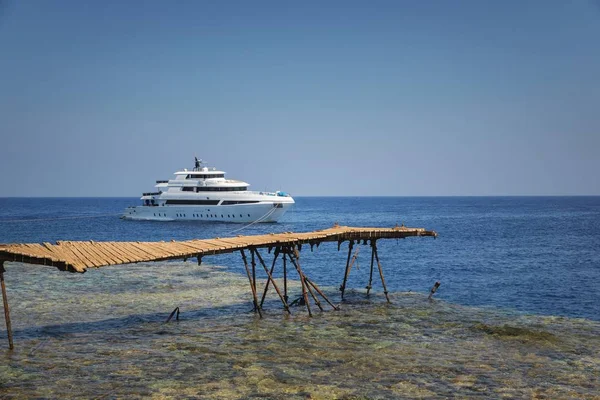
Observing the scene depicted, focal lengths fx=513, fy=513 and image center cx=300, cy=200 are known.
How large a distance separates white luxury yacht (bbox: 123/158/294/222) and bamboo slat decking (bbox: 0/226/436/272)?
56538 mm

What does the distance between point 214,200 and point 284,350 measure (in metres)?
67.3

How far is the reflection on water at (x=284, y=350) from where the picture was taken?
47.4 ft

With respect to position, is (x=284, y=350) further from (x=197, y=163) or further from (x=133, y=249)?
(x=197, y=163)

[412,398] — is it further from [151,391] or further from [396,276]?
[396,276]

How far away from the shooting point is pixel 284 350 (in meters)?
18.0

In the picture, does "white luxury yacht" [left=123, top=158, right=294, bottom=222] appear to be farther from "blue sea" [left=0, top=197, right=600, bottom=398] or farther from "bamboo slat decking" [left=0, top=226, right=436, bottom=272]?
"bamboo slat decking" [left=0, top=226, right=436, bottom=272]

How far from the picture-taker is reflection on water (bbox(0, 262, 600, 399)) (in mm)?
14453

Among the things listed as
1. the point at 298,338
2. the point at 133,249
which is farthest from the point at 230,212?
the point at 298,338

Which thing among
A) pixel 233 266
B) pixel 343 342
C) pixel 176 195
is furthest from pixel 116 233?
pixel 343 342

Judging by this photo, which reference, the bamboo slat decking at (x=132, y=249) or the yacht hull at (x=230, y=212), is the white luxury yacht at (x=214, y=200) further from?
the bamboo slat decking at (x=132, y=249)

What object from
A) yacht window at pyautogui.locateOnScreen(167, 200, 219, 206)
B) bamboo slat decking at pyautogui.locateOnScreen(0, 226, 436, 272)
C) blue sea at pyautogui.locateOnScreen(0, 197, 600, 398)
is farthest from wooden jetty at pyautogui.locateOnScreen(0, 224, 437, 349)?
yacht window at pyautogui.locateOnScreen(167, 200, 219, 206)

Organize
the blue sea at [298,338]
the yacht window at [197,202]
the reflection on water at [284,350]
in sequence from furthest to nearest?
the yacht window at [197,202] < the blue sea at [298,338] < the reflection on water at [284,350]

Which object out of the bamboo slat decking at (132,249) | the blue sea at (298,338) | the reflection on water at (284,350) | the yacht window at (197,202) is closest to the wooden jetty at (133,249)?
the bamboo slat decking at (132,249)

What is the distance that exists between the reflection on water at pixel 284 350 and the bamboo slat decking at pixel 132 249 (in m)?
3.15
